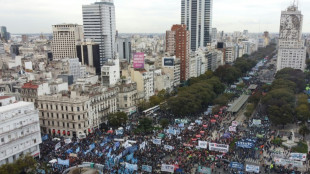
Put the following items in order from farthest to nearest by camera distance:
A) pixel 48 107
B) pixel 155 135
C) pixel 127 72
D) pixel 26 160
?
pixel 127 72
pixel 48 107
pixel 155 135
pixel 26 160

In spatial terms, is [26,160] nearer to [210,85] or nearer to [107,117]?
[107,117]

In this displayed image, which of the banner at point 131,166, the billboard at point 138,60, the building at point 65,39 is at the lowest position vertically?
the banner at point 131,166

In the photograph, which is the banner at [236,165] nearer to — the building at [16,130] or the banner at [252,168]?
the banner at [252,168]

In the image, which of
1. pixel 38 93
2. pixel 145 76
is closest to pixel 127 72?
pixel 145 76

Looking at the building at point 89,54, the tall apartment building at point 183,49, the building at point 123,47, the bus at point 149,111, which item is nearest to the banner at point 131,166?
the bus at point 149,111

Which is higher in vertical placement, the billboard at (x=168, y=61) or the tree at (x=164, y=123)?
the billboard at (x=168, y=61)
